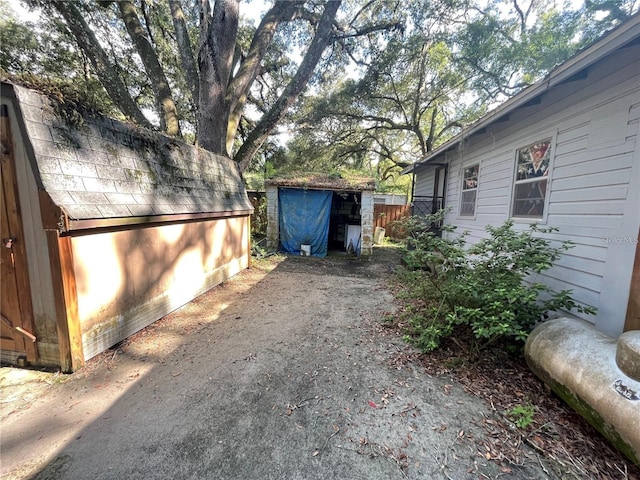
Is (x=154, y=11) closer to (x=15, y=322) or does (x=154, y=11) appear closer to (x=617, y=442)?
(x=15, y=322)

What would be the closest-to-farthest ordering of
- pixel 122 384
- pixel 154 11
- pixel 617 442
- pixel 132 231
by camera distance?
pixel 617 442 → pixel 122 384 → pixel 132 231 → pixel 154 11

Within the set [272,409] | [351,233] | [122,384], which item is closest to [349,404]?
[272,409]

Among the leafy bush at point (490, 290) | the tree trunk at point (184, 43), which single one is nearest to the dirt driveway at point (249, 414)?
the leafy bush at point (490, 290)

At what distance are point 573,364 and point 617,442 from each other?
1.72 ft

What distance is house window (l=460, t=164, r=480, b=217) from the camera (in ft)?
19.5

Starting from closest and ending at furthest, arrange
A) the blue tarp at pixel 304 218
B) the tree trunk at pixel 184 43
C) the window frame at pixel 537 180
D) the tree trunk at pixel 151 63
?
the window frame at pixel 537 180
the tree trunk at pixel 184 43
the tree trunk at pixel 151 63
the blue tarp at pixel 304 218

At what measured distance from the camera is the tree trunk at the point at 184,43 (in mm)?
6664

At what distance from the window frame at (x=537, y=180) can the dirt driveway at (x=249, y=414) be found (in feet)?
9.28

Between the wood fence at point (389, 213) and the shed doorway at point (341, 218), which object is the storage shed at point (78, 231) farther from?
the wood fence at point (389, 213)

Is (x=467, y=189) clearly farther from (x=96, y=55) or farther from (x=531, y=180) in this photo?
(x=96, y=55)

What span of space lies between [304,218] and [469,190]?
4954 millimetres

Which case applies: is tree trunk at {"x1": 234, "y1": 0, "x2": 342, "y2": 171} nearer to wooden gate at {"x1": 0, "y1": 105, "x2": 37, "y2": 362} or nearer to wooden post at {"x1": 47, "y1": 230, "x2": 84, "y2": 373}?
wooden gate at {"x1": 0, "y1": 105, "x2": 37, "y2": 362}

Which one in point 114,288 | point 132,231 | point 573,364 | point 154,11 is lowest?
point 573,364

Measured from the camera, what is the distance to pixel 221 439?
6.27 feet
